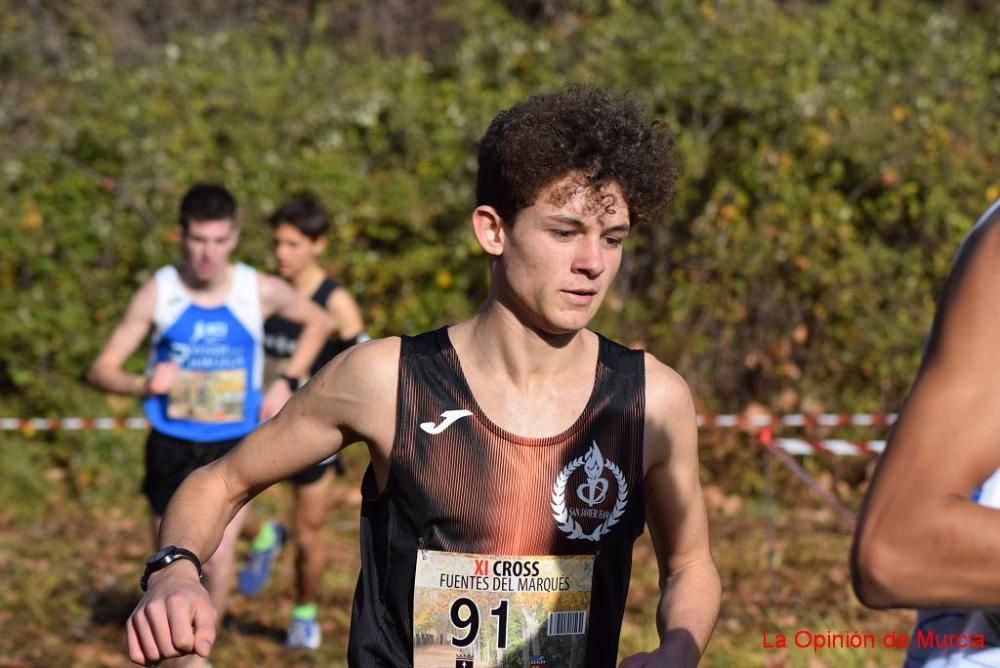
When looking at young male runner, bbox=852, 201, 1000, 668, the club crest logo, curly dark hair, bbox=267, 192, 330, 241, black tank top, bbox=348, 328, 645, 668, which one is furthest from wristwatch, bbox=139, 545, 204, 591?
curly dark hair, bbox=267, 192, 330, 241

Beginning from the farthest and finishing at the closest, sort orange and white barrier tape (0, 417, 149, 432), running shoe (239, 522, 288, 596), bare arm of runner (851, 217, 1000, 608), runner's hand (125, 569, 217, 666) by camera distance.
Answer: orange and white barrier tape (0, 417, 149, 432), running shoe (239, 522, 288, 596), runner's hand (125, 569, 217, 666), bare arm of runner (851, 217, 1000, 608)

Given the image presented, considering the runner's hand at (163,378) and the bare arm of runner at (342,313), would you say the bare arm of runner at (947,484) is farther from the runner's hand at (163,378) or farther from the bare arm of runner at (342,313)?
the bare arm of runner at (342,313)

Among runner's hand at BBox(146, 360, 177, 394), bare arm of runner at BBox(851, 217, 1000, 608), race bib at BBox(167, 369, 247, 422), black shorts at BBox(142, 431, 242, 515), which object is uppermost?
bare arm of runner at BBox(851, 217, 1000, 608)

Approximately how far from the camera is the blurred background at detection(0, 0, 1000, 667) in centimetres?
898

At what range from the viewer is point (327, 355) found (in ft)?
21.8

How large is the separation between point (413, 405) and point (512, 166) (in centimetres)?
56

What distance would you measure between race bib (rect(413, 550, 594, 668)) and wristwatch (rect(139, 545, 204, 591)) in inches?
18.5

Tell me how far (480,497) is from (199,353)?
3.30 meters

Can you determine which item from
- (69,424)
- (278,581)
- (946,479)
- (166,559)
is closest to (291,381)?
(278,581)

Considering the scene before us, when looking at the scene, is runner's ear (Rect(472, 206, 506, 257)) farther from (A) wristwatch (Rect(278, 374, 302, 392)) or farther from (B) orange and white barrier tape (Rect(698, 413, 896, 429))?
(B) orange and white barrier tape (Rect(698, 413, 896, 429))

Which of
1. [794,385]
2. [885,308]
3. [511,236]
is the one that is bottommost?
[794,385]

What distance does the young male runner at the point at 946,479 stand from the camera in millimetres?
1390

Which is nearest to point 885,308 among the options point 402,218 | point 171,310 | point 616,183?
point 402,218

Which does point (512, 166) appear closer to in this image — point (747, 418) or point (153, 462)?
point (153, 462)
